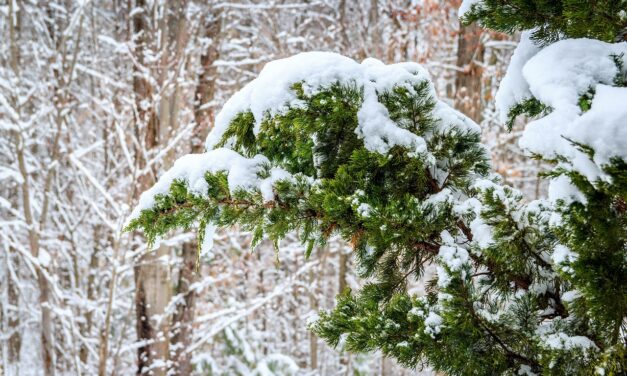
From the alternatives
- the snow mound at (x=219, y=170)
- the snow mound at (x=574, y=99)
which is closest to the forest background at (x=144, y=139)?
the snow mound at (x=219, y=170)

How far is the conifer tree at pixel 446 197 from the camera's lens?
1.33m

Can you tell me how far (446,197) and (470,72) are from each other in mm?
5457

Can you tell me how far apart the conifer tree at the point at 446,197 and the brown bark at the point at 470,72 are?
4.92m

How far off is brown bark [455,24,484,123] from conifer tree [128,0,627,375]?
492 centimetres

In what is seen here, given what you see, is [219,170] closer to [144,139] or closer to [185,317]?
[144,139]

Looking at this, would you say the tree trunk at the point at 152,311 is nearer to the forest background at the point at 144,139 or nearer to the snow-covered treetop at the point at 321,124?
the forest background at the point at 144,139

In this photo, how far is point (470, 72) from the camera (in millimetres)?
6738

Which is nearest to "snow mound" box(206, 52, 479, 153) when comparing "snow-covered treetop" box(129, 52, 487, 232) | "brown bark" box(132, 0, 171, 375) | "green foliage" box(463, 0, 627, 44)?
"snow-covered treetop" box(129, 52, 487, 232)

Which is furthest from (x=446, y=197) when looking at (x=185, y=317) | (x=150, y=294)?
(x=185, y=317)

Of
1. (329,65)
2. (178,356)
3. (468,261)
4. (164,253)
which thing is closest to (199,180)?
(329,65)

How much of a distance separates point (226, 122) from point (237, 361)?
302 inches

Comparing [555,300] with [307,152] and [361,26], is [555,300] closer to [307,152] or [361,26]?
[307,152]

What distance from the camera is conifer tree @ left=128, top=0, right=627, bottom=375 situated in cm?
133

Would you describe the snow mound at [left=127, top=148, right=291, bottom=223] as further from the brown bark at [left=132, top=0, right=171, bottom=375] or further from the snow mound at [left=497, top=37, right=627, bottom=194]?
the brown bark at [left=132, top=0, right=171, bottom=375]
